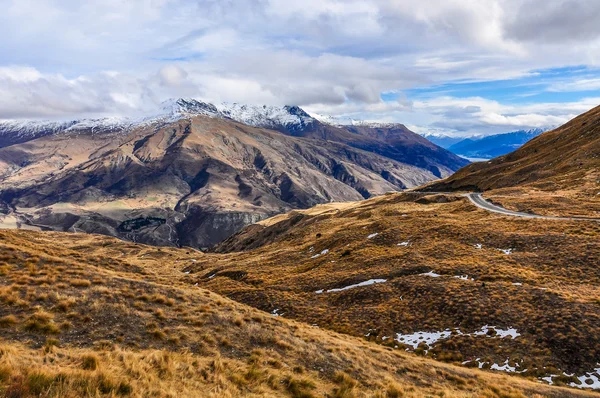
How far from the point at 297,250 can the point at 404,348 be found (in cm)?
3968

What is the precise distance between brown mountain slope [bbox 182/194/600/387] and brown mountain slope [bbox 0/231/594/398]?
431 centimetres

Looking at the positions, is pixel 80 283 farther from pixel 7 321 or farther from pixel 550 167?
pixel 550 167

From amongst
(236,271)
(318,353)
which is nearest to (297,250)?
(236,271)

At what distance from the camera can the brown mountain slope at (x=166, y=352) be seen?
10.6 metres

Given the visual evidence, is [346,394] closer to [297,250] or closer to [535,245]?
[535,245]

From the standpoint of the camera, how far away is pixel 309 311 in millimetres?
31375

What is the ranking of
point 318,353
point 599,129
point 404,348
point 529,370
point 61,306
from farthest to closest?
1. point 599,129
2. point 404,348
3. point 529,370
4. point 318,353
5. point 61,306

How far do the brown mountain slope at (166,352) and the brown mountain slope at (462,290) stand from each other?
170 inches

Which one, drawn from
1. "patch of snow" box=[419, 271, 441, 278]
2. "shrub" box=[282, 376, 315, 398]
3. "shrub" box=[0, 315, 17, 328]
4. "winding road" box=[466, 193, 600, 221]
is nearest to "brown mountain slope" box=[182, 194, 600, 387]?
"patch of snow" box=[419, 271, 441, 278]

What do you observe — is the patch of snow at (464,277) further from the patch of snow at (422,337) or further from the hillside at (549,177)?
the hillside at (549,177)

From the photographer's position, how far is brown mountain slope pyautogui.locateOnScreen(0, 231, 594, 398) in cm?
1057

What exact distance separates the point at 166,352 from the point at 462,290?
82.5 feet

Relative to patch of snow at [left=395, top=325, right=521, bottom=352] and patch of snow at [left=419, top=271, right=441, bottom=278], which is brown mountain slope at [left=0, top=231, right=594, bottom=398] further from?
patch of snow at [left=419, top=271, right=441, bottom=278]

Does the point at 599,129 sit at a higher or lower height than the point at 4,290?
higher
